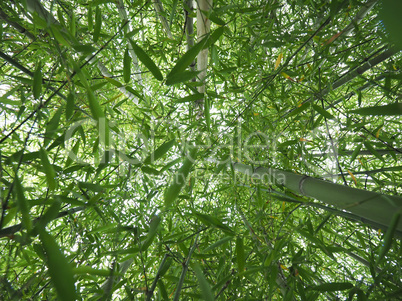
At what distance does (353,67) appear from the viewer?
4.11ft

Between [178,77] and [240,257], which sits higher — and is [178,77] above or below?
above

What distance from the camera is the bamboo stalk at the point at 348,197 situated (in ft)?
1.90

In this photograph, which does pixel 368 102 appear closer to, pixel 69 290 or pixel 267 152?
pixel 267 152

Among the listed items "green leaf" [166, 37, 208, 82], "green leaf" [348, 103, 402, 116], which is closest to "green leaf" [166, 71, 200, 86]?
"green leaf" [166, 37, 208, 82]

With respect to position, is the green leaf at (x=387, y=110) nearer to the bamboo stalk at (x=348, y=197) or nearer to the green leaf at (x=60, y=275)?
the bamboo stalk at (x=348, y=197)

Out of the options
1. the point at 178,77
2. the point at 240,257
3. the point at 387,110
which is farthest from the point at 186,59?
the point at 240,257

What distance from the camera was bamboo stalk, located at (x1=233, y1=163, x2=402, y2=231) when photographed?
0.58 meters

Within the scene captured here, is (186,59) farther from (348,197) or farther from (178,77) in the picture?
(348,197)

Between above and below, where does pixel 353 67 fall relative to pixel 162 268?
above

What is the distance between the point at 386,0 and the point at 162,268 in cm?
86

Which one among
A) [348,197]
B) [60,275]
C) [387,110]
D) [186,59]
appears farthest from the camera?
[348,197]

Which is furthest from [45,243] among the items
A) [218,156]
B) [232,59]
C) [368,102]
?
[368,102]

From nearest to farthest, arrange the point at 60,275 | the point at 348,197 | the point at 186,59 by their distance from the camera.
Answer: the point at 60,275
the point at 186,59
the point at 348,197

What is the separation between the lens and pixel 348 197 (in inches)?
28.4
